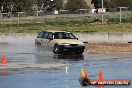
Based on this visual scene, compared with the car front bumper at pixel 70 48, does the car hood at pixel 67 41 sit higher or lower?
higher

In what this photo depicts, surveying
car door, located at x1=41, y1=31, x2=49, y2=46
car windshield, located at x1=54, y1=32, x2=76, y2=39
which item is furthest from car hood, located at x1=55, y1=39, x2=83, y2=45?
car door, located at x1=41, y1=31, x2=49, y2=46

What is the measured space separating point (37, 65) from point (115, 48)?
1361 cm

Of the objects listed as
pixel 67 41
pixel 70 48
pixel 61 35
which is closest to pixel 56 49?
pixel 67 41

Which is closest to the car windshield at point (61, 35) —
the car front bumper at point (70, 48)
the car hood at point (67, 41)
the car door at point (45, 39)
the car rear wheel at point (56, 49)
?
the car door at point (45, 39)

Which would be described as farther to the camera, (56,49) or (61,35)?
(61,35)

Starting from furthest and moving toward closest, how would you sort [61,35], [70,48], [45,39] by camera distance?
[45,39] < [61,35] < [70,48]

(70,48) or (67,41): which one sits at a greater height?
(67,41)

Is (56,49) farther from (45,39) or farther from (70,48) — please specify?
(45,39)

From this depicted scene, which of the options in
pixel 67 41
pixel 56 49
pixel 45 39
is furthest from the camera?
pixel 45 39

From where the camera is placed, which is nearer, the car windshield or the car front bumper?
the car front bumper

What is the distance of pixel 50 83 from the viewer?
1684cm

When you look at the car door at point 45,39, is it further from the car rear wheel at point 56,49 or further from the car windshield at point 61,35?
the car rear wheel at point 56,49

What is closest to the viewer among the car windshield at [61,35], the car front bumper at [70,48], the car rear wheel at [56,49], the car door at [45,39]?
the car front bumper at [70,48]

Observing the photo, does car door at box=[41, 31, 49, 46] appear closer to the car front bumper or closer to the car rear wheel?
the car rear wheel
